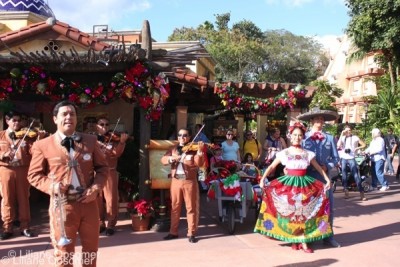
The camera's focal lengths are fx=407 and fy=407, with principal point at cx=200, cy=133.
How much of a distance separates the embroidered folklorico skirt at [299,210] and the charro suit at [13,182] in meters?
3.81

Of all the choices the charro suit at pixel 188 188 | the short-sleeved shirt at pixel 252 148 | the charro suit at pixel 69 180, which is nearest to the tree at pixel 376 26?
the short-sleeved shirt at pixel 252 148

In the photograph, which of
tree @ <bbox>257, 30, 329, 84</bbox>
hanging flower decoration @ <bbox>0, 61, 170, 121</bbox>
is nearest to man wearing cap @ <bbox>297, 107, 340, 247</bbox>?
hanging flower decoration @ <bbox>0, 61, 170, 121</bbox>

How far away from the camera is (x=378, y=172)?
1141cm

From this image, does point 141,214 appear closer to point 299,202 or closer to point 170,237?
point 170,237

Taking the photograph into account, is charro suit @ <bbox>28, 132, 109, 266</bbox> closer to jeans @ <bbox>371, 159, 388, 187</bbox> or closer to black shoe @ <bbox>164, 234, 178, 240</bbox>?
black shoe @ <bbox>164, 234, 178, 240</bbox>

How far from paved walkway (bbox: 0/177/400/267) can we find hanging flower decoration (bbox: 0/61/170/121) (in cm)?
218

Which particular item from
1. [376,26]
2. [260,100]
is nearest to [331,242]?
[260,100]

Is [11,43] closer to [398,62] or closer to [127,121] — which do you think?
[127,121]

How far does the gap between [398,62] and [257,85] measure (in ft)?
57.6

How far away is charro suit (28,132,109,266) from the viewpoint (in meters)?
3.71

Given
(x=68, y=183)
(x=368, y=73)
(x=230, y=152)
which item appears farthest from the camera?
(x=368, y=73)

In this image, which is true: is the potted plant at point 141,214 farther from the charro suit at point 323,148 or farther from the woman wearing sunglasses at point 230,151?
the charro suit at point 323,148

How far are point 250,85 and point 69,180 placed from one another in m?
6.18

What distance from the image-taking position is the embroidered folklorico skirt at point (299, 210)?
5809 mm
